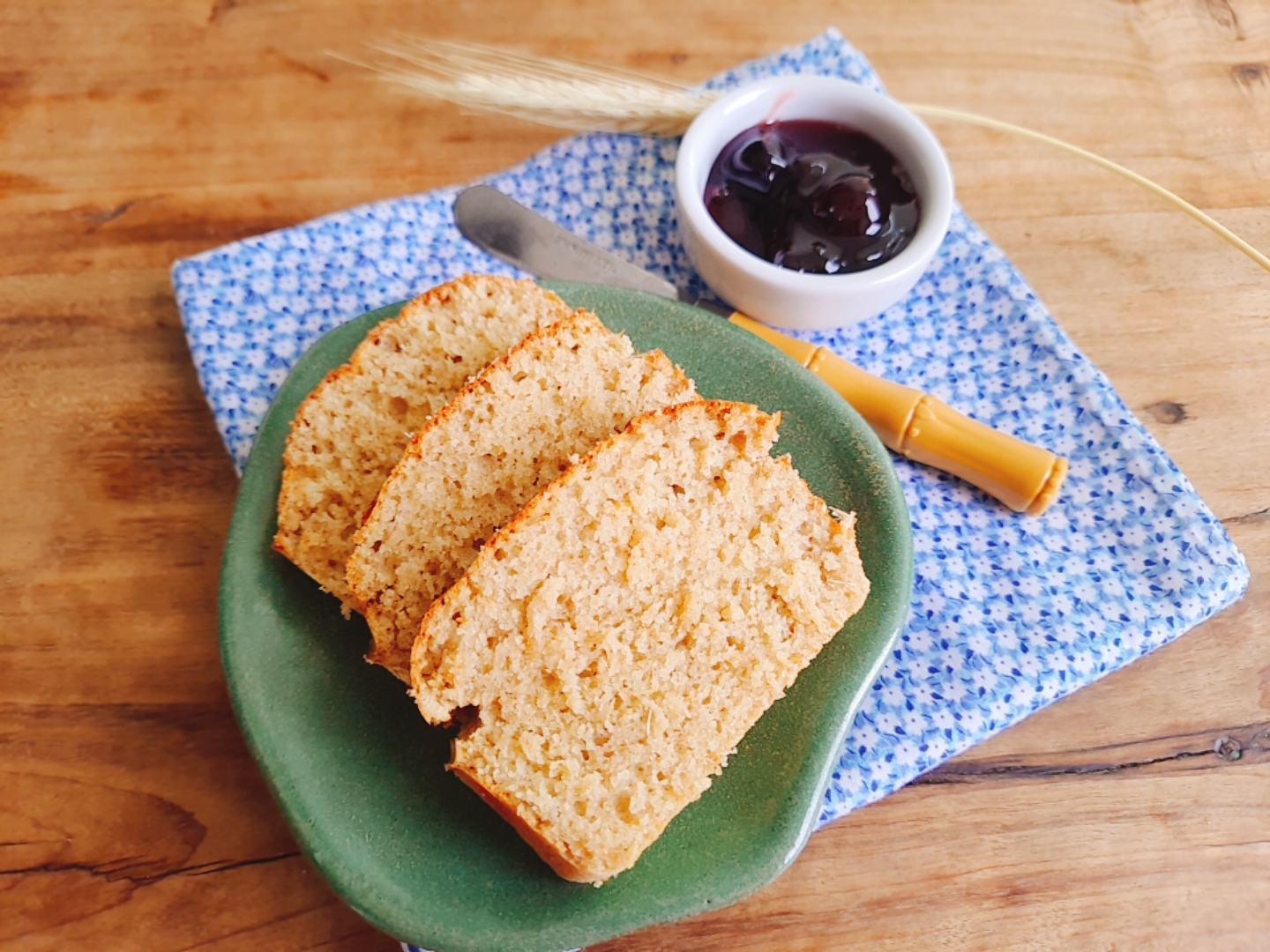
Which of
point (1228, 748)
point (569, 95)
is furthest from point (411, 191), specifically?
point (1228, 748)

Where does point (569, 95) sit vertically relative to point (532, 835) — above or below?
above

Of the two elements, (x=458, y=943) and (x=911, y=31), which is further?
(x=911, y=31)

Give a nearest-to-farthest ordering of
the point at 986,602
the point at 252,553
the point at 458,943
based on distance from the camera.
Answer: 1. the point at 458,943
2. the point at 252,553
3. the point at 986,602

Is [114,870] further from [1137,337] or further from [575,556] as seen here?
[1137,337]

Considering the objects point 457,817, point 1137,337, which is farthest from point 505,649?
point 1137,337

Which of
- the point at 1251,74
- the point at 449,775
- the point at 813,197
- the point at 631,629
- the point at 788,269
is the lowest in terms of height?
the point at 449,775

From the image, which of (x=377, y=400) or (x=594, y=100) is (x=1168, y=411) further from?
(x=377, y=400)
